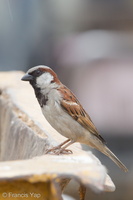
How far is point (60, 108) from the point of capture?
3.34 m

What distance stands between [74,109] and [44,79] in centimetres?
26

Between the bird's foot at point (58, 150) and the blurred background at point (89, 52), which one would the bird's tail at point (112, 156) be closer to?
the bird's foot at point (58, 150)

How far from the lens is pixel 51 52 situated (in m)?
7.90

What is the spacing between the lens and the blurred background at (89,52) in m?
6.34

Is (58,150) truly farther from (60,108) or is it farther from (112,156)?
(112,156)

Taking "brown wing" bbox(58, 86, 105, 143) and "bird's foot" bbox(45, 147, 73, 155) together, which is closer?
"bird's foot" bbox(45, 147, 73, 155)

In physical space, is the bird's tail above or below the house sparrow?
below

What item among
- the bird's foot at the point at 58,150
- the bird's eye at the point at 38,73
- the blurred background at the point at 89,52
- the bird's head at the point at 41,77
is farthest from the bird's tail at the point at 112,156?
the blurred background at the point at 89,52

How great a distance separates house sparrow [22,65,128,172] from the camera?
10.6 ft

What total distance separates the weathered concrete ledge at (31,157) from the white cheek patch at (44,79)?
6.8 inches

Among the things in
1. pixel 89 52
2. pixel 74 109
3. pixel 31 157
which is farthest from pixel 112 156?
pixel 89 52

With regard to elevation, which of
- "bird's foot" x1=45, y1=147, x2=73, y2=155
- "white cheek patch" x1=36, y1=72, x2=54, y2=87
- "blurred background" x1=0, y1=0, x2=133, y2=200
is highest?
"white cheek patch" x1=36, y1=72, x2=54, y2=87

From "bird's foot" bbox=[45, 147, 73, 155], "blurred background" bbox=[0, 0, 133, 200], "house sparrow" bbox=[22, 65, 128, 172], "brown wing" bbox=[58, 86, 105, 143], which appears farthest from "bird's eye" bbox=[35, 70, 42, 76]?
"blurred background" bbox=[0, 0, 133, 200]

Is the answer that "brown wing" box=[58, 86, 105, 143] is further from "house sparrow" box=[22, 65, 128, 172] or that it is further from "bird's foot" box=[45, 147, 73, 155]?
"bird's foot" box=[45, 147, 73, 155]
